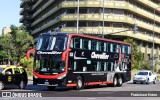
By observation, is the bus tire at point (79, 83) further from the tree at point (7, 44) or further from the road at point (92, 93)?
the tree at point (7, 44)

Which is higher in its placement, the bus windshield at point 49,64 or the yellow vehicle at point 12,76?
the bus windshield at point 49,64

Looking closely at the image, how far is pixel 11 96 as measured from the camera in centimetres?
1817

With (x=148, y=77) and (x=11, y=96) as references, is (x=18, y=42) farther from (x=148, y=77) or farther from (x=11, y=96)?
(x=11, y=96)

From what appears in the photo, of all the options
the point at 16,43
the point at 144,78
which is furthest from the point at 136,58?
the point at 144,78

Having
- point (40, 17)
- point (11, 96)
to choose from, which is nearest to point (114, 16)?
point (40, 17)

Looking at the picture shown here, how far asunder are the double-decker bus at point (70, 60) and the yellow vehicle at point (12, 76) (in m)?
1.34

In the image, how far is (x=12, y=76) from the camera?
25375mm

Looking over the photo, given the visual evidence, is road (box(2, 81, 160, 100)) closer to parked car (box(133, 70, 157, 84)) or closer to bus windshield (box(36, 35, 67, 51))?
bus windshield (box(36, 35, 67, 51))

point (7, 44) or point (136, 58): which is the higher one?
point (7, 44)

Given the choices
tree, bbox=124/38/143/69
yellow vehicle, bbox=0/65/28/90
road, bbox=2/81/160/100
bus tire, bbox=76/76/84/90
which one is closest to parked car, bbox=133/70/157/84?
road, bbox=2/81/160/100

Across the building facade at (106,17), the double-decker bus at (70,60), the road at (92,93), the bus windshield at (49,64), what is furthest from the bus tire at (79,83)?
the building facade at (106,17)

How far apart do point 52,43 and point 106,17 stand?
55.2 metres

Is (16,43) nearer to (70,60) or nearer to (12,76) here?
(12,76)

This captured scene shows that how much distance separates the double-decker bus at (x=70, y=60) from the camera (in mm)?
24688
